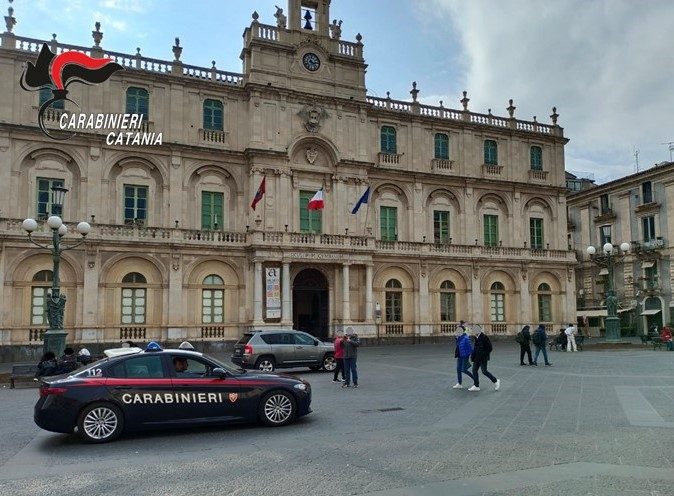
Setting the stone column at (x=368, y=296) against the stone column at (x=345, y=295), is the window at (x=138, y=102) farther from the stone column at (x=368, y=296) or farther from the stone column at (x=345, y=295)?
the stone column at (x=368, y=296)

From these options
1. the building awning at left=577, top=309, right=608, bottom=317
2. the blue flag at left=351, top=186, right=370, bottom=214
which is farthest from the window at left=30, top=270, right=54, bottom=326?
the building awning at left=577, top=309, right=608, bottom=317

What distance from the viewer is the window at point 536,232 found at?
1705 inches

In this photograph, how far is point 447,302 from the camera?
131 ft

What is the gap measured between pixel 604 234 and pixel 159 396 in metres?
49.3

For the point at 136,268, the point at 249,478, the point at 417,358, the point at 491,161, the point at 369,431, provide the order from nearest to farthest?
the point at 249,478
the point at 369,431
the point at 417,358
the point at 136,268
the point at 491,161

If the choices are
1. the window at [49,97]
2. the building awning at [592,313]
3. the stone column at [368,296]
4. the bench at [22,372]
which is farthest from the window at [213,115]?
the building awning at [592,313]

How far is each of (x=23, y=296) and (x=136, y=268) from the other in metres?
5.60

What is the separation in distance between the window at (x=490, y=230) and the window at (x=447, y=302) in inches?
177

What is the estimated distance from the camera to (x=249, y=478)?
760 centimetres

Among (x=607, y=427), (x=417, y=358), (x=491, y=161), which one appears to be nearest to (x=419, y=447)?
(x=607, y=427)

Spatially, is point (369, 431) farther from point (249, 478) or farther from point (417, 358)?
point (417, 358)

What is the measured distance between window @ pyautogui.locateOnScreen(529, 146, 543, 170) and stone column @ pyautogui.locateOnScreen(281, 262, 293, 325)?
21.6m

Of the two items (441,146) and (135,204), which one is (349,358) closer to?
(135,204)

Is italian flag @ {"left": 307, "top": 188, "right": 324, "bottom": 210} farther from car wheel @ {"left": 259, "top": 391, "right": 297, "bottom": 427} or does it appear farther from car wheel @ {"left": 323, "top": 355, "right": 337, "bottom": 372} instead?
car wheel @ {"left": 259, "top": 391, "right": 297, "bottom": 427}
